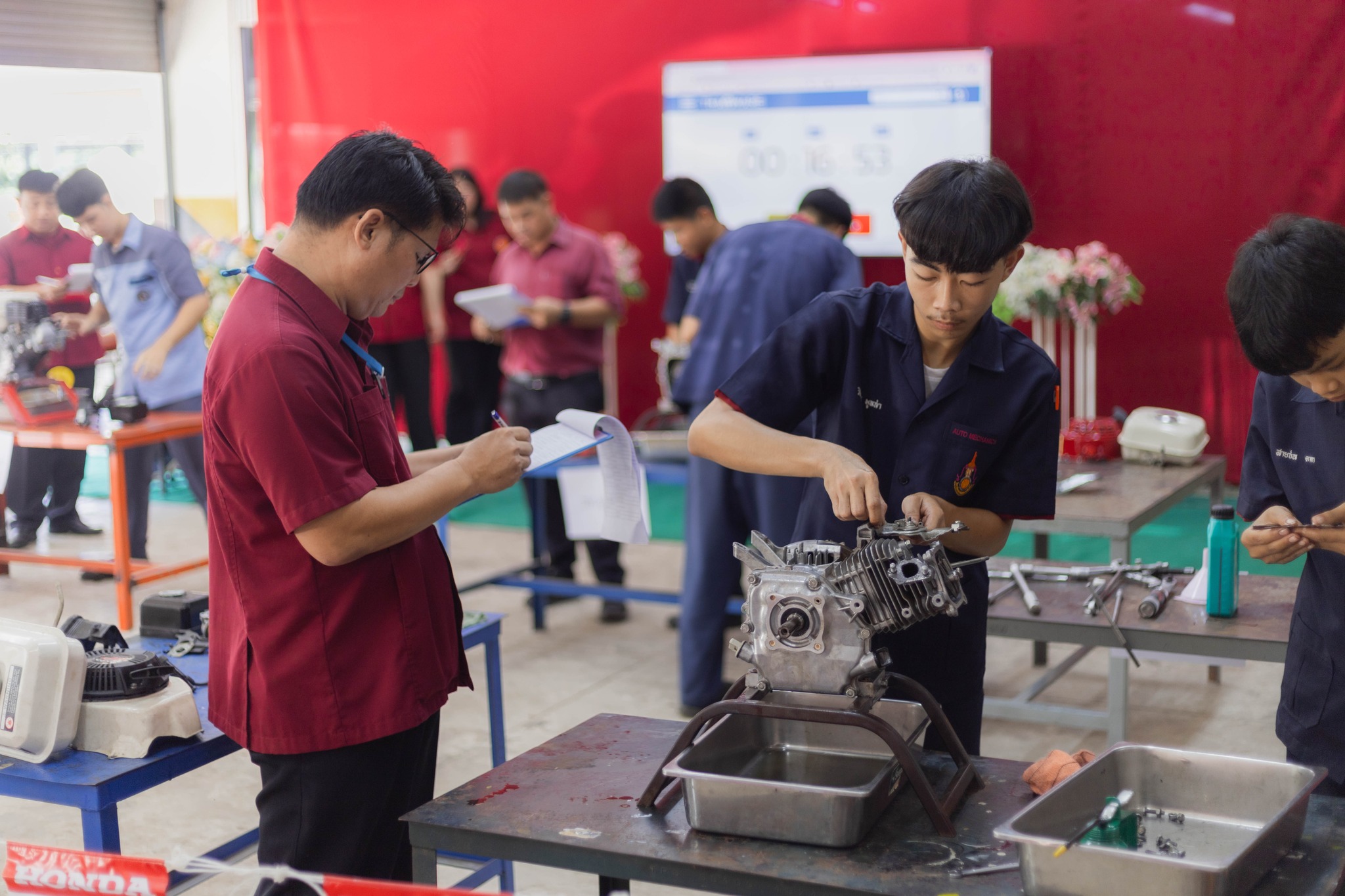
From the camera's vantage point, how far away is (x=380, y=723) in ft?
5.11

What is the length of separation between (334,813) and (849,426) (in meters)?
0.87

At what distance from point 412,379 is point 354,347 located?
16.0 ft

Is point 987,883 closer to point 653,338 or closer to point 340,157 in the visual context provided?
point 340,157

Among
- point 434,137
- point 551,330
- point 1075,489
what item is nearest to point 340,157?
point 1075,489

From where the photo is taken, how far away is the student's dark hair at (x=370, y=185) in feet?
4.99

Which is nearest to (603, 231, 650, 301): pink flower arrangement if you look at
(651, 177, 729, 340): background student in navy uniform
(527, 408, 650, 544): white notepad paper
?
(651, 177, 729, 340): background student in navy uniform

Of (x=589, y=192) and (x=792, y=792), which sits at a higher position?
(x=589, y=192)

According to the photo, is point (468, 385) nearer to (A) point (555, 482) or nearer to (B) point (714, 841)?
(A) point (555, 482)

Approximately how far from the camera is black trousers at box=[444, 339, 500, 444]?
6430 mm

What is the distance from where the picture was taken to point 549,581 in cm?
461

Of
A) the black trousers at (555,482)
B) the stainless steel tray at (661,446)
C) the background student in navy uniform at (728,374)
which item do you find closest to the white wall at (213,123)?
the black trousers at (555,482)

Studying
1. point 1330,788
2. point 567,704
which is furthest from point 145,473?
point 1330,788

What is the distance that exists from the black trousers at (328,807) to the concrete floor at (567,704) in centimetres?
94

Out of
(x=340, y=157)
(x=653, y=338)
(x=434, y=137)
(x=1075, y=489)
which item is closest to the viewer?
(x=340, y=157)
